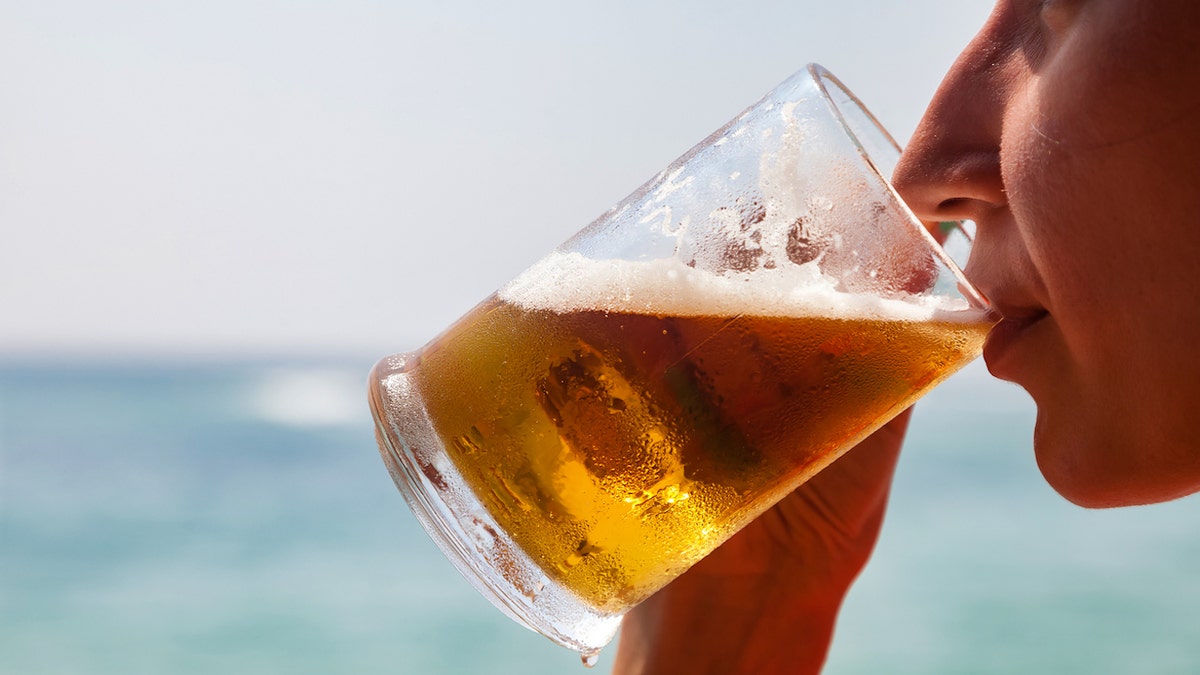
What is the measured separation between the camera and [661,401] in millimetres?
571

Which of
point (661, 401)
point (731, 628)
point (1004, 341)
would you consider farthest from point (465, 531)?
point (731, 628)

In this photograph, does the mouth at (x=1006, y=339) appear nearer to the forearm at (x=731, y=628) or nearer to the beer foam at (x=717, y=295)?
the beer foam at (x=717, y=295)

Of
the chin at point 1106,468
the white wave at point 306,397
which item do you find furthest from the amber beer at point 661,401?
the white wave at point 306,397

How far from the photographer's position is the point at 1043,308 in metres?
0.66

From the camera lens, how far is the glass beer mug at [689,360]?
0.57 m

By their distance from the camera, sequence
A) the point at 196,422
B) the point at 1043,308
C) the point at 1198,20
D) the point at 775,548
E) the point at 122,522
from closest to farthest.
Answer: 1. the point at 1198,20
2. the point at 1043,308
3. the point at 775,548
4. the point at 122,522
5. the point at 196,422

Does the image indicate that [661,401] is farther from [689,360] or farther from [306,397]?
[306,397]

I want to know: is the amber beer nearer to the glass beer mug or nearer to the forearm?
the glass beer mug

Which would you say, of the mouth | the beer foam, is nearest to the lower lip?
the mouth

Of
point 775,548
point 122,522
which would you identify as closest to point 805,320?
point 775,548

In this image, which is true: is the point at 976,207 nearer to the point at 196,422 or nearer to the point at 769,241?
the point at 769,241

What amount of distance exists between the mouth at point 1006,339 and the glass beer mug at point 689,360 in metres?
0.07

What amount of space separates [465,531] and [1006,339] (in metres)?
0.35

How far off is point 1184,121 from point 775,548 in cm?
60
